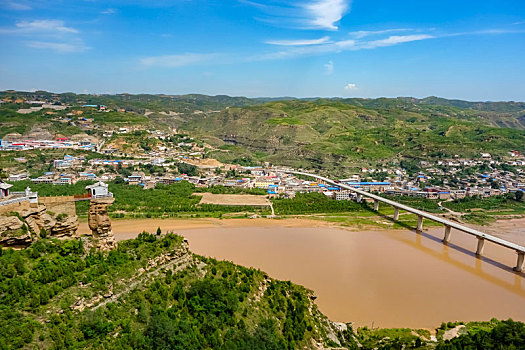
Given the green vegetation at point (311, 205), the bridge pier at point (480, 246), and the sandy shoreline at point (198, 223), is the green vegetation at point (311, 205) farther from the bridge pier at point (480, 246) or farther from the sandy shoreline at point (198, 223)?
the bridge pier at point (480, 246)

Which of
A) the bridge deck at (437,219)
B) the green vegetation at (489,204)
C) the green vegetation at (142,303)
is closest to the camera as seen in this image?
Result: the green vegetation at (142,303)

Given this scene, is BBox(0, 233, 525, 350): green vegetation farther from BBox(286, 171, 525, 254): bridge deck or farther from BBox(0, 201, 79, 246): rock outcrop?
BBox(286, 171, 525, 254): bridge deck

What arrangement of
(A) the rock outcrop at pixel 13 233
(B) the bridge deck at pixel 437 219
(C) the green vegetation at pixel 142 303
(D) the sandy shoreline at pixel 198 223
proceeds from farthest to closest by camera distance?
(D) the sandy shoreline at pixel 198 223, (B) the bridge deck at pixel 437 219, (A) the rock outcrop at pixel 13 233, (C) the green vegetation at pixel 142 303

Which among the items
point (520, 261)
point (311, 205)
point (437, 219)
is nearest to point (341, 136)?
point (311, 205)

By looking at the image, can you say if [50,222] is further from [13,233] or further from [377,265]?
[377,265]

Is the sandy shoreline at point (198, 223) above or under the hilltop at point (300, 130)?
under

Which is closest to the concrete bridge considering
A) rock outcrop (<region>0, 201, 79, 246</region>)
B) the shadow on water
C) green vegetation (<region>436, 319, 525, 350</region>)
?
the shadow on water

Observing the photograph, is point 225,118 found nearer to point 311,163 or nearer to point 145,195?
point 311,163

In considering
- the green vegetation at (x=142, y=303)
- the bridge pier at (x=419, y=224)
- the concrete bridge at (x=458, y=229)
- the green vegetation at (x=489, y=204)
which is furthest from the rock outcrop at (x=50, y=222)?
the green vegetation at (x=489, y=204)

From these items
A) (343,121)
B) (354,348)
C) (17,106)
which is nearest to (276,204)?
(354,348)

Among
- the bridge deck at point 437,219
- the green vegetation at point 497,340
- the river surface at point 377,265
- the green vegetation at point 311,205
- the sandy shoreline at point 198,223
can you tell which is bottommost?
the sandy shoreline at point 198,223
